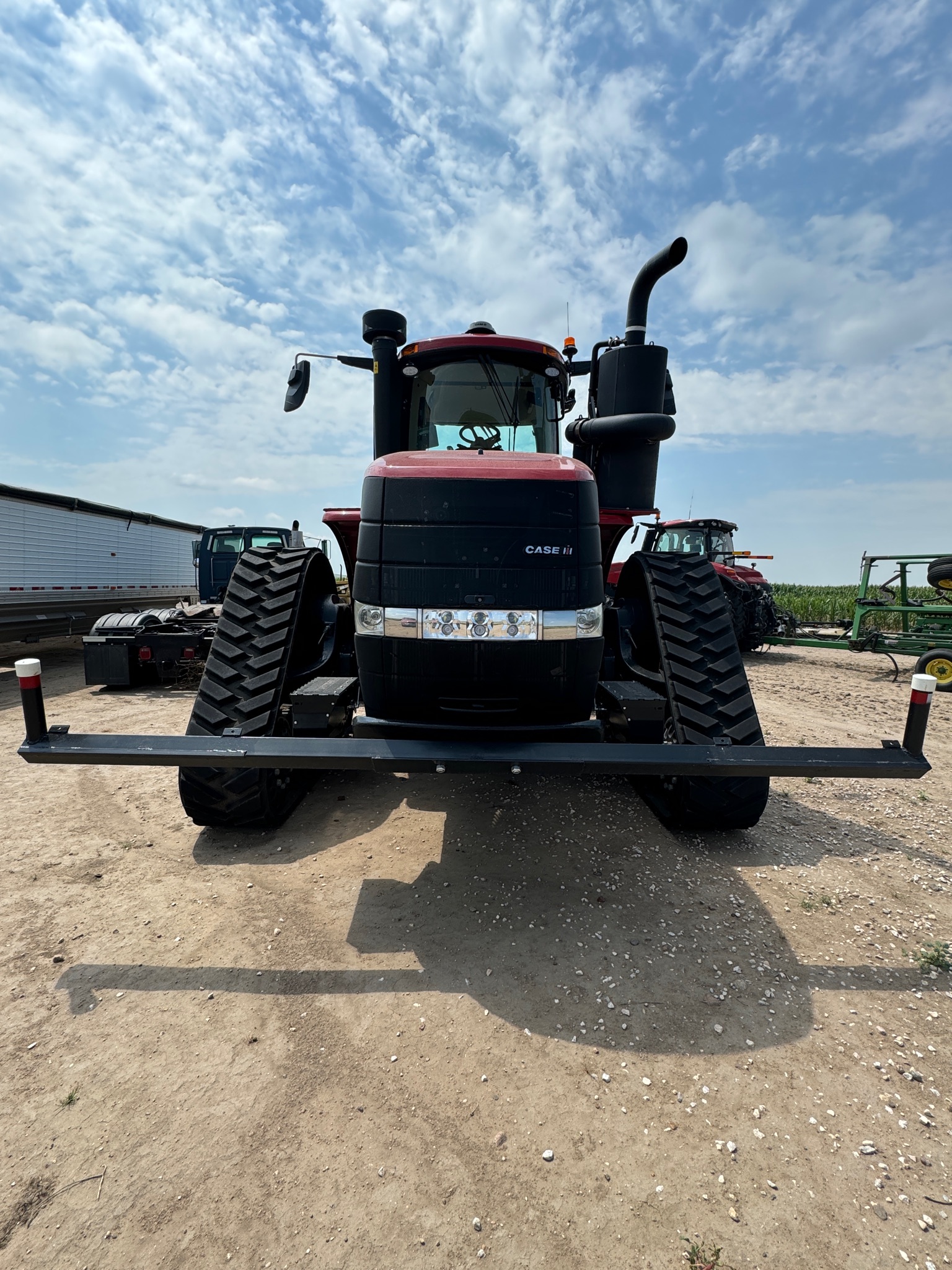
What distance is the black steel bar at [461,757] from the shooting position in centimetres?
251

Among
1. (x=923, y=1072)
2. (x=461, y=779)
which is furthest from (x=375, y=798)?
(x=923, y=1072)

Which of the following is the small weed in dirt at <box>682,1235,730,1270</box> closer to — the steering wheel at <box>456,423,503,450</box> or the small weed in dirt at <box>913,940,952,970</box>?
the small weed in dirt at <box>913,940,952,970</box>

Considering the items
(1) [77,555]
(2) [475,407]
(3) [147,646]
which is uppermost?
(2) [475,407]

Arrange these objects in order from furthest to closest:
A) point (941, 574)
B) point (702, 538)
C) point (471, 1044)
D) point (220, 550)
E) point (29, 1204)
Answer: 1. point (702, 538)
2. point (220, 550)
3. point (941, 574)
4. point (471, 1044)
5. point (29, 1204)

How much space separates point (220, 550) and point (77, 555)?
2407 millimetres

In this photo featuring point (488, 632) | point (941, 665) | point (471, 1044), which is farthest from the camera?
point (941, 665)

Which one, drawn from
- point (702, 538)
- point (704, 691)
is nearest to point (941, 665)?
point (702, 538)

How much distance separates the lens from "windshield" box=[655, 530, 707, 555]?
12.7 m

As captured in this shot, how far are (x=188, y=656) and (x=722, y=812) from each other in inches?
267

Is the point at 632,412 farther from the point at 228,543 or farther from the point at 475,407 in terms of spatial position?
the point at 228,543

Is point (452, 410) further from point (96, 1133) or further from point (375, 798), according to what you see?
point (96, 1133)

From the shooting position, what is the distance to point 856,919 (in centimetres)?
290

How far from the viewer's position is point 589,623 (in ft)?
9.07

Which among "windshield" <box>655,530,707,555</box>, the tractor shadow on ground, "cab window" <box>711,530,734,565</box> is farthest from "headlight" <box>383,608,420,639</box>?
"cab window" <box>711,530,734,565</box>
